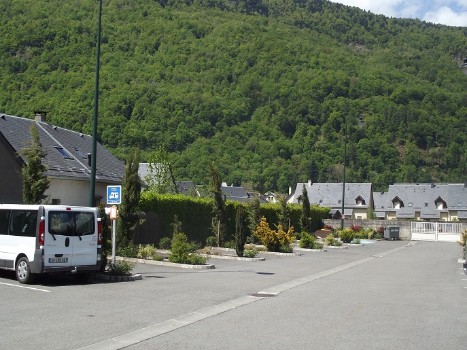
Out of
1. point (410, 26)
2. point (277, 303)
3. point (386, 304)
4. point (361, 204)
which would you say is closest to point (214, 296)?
point (277, 303)

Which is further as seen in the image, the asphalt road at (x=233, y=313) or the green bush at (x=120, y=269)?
the green bush at (x=120, y=269)

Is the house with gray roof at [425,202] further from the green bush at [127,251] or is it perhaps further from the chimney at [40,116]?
the green bush at [127,251]

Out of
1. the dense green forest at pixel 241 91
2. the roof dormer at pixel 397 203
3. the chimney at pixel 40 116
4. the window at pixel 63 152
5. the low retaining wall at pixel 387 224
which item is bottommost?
the low retaining wall at pixel 387 224

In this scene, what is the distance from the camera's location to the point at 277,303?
45.1ft

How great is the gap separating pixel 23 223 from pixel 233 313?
7025 millimetres

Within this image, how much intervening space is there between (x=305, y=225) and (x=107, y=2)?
104 m

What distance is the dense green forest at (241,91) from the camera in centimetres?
9062

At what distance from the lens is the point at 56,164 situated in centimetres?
3219

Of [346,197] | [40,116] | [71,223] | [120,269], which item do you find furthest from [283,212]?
[346,197]

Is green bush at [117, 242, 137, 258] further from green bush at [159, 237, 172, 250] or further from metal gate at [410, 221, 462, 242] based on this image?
metal gate at [410, 221, 462, 242]

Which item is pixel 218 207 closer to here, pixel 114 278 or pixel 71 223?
pixel 114 278

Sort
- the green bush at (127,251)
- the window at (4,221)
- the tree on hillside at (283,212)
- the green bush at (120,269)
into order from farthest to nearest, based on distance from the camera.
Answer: the tree on hillside at (283,212) → the green bush at (127,251) → the green bush at (120,269) → the window at (4,221)

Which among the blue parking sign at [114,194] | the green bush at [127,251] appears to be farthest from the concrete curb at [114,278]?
the green bush at [127,251]

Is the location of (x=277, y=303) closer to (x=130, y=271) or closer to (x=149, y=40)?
(x=130, y=271)
